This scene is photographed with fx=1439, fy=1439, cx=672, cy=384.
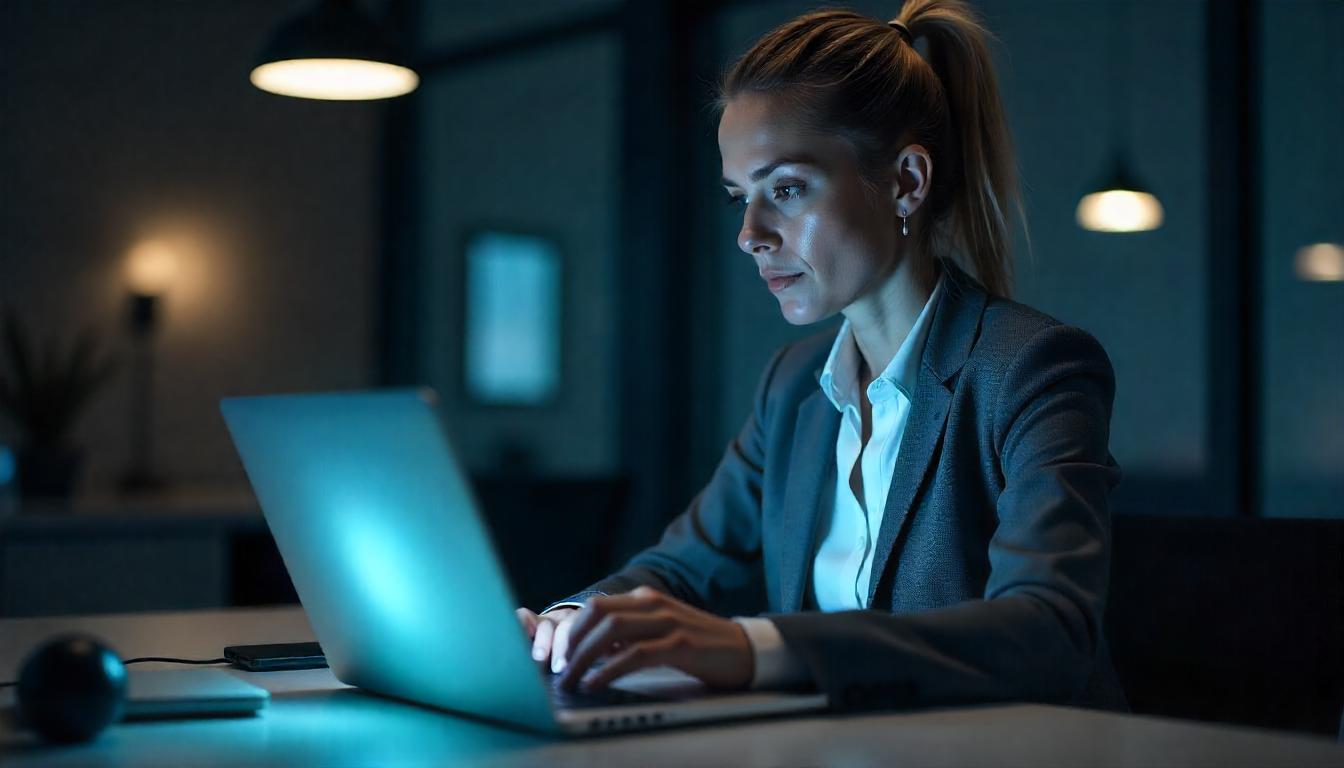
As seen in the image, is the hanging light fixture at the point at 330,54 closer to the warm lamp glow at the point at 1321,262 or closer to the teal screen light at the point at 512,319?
the warm lamp glow at the point at 1321,262

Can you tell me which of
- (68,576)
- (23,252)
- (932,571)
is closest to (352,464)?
(932,571)

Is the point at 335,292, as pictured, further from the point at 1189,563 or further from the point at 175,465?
the point at 1189,563

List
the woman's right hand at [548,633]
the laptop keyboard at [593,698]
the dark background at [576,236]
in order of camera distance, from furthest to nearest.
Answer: the dark background at [576,236]
the woman's right hand at [548,633]
the laptop keyboard at [593,698]

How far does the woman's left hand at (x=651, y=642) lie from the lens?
102 cm

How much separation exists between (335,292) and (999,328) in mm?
4085

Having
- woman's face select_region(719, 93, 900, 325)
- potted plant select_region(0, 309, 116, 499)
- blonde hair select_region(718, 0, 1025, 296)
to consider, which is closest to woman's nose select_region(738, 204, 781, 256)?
woman's face select_region(719, 93, 900, 325)

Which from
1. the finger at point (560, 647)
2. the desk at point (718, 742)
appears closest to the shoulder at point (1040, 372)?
the desk at point (718, 742)

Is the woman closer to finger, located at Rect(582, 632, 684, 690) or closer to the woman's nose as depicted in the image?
the woman's nose

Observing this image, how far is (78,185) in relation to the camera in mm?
4758

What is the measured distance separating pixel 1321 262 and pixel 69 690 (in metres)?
2.57

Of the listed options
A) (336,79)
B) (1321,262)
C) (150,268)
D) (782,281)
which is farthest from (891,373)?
(150,268)

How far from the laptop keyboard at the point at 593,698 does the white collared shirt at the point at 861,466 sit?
0.57m

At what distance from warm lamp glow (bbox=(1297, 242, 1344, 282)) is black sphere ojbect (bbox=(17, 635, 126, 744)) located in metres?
2.52

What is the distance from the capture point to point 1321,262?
284 cm
